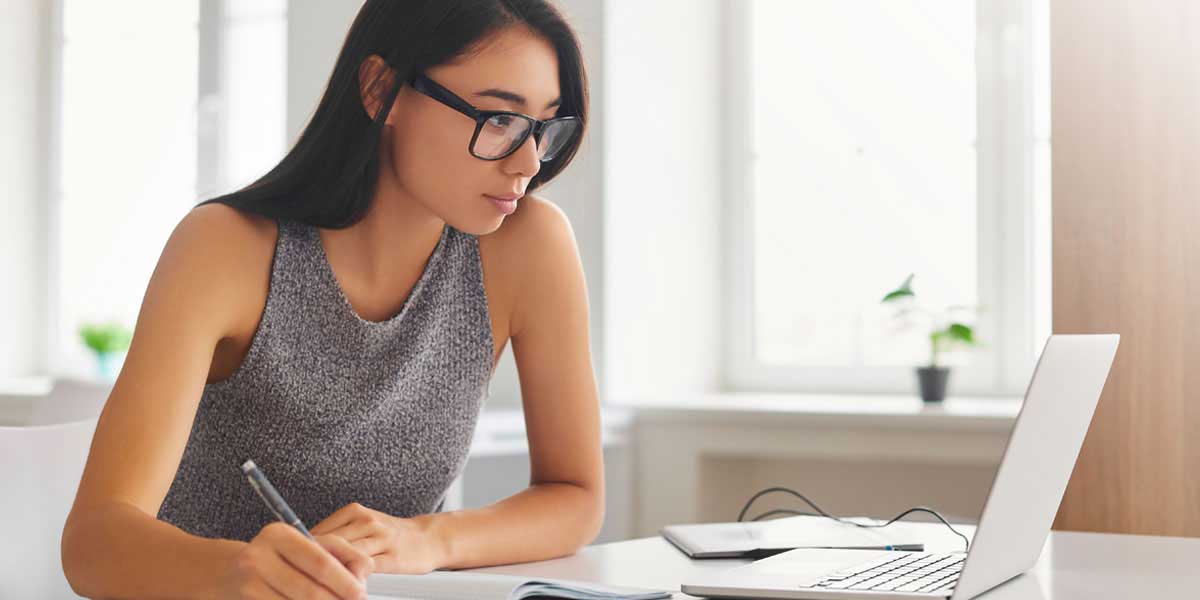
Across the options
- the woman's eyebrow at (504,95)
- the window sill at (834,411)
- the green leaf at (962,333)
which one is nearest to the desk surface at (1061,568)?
the woman's eyebrow at (504,95)

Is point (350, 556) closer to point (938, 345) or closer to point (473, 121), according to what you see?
point (473, 121)

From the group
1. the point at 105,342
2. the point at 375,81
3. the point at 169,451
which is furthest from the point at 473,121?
the point at 105,342

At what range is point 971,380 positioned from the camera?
2.77 m

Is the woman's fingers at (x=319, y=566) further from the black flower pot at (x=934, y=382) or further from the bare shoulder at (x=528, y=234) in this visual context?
the black flower pot at (x=934, y=382)

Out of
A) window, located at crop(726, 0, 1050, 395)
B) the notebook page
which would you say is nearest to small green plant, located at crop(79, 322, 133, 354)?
window, located at crop(726, 0, 1050, 395)

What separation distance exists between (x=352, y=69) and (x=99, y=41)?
3.14 meters

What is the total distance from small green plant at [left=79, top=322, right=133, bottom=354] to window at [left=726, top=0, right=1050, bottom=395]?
6.60ft

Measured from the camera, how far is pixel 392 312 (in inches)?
61.2

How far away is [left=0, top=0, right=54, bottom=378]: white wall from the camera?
410 centimetres

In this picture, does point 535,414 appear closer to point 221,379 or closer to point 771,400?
point 221,379

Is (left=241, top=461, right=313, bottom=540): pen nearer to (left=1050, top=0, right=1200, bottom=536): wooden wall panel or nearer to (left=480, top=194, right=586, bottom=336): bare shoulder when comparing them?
(left=480, top=194, right=586, bottom=336): bare shoulder

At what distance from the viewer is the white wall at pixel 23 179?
4098mm

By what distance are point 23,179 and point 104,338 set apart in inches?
28.3

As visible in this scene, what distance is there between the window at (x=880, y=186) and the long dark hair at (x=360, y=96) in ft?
5.06
